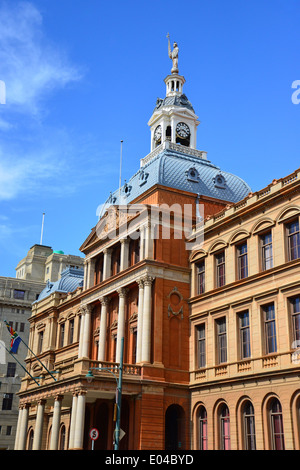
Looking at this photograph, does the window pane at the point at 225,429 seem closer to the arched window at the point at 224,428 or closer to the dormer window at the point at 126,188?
the arched window at the point at 224,428

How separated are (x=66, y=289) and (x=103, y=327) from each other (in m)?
22.0

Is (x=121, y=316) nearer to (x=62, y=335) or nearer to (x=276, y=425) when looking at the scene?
(x=276, y=425)

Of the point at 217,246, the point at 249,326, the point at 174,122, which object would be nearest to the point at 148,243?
the point at 217,246

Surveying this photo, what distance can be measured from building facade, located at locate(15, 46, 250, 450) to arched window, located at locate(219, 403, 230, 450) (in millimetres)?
3861

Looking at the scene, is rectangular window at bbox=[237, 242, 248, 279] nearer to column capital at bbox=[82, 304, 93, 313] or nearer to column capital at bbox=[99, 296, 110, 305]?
column capital at bbox=[99, 296, 110, 305]

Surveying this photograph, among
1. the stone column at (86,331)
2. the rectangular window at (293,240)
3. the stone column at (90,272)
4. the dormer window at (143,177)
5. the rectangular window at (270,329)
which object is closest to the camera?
the rectangular window at (293,240)

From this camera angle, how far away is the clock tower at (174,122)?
199 ft

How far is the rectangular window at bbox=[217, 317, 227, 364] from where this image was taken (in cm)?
4184

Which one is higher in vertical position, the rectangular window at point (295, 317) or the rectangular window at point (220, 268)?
the rectangular window at point (220, 268)

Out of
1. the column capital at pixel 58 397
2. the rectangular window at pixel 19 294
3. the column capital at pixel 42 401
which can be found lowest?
the column capital at pixel 58 397

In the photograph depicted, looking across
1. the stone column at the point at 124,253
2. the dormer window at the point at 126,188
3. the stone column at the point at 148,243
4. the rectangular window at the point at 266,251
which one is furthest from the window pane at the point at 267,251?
the dormer window at the point at 126,188

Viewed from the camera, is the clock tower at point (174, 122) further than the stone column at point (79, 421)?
Yes

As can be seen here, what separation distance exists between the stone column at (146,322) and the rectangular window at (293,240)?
40.5ft
